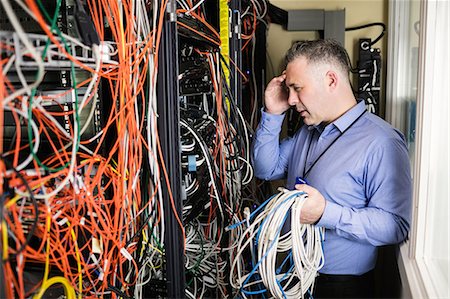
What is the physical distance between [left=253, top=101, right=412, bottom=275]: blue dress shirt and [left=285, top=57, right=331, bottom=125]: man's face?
0.07 m

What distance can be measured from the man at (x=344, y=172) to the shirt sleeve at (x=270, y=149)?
16 cm

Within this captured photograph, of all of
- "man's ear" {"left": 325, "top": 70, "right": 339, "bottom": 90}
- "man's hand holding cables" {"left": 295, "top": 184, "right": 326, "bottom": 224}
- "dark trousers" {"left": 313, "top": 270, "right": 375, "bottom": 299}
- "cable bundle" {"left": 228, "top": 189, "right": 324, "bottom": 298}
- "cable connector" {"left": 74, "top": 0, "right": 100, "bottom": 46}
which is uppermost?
"cable connector" {"left": 74, "top": 0, "right": 100, "bottom": 46}

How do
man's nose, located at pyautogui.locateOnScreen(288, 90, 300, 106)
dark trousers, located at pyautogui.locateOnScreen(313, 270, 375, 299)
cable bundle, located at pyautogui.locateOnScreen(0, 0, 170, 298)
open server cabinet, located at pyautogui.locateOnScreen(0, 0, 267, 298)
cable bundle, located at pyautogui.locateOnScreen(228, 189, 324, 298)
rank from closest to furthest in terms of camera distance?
1. open server cabinet, located at pyautogui.locateOnScreen(0, 0, 267, 298)
2. cable bundle, located at pyautogui.locateOnScreen(0, 0, 170, 298)
3. cable bundle, located at pyautogui.locateOnScreen(228, 189, 324, 298)
4. dark trousers, located at pyautogui.locateOnScreen(313, 270, 375, 299)
5. man's nose, located at pyautogui.locateOnScreen(288, 90, 300, 106)

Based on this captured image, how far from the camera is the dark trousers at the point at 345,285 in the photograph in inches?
65.9

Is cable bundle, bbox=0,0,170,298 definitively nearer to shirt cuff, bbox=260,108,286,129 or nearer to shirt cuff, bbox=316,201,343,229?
shirt cuff, bbox=316,201,343,229

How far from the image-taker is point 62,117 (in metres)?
1.26

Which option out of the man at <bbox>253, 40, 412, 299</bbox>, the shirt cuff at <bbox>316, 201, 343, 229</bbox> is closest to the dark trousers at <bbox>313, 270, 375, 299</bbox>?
the man at <bbox>253, 40, 412, 299</bbox>

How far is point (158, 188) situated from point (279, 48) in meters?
2.08

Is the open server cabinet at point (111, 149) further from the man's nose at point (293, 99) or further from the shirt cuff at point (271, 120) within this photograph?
the man's nose at point (293, 99)

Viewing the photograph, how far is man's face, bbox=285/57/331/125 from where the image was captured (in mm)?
1733

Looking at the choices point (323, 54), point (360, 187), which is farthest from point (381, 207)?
point (323, 54)

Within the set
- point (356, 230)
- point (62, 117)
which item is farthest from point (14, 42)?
A: point (356, 230)

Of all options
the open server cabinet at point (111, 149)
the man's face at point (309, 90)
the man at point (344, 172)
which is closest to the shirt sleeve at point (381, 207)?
the man at point (344, 172)

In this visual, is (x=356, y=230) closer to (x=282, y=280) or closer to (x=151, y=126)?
(x=282, y=280)
